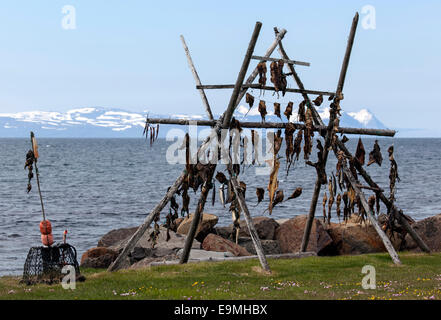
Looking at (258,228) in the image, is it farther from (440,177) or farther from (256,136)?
(440,177)

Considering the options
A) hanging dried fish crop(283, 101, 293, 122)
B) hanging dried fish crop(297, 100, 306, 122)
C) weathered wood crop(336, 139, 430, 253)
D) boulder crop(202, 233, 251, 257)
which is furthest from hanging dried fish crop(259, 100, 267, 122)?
boulder crop(202, 233, 251, 257)

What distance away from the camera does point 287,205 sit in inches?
1705

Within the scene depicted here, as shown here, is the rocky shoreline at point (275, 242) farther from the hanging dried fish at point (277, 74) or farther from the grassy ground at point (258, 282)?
the hanging dried fish at point (277, 74)

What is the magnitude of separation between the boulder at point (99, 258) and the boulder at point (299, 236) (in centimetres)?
611

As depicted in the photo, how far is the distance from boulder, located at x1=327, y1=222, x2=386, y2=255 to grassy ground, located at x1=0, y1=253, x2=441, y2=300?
4.18 m

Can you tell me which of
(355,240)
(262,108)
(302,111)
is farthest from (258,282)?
(355,240)

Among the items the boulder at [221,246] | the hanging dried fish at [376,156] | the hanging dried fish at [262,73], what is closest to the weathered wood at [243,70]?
the hanging dried fish at [262,73]

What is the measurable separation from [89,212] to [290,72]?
91.2 feet

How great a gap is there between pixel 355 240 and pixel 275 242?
2819 mm

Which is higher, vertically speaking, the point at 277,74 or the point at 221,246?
the point at 277,74

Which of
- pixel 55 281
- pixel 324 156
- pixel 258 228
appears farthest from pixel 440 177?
pixel 55 281

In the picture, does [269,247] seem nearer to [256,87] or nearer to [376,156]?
[376,156]

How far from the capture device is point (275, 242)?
21.8 meters

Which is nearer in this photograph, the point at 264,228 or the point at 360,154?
the point at 360,154
